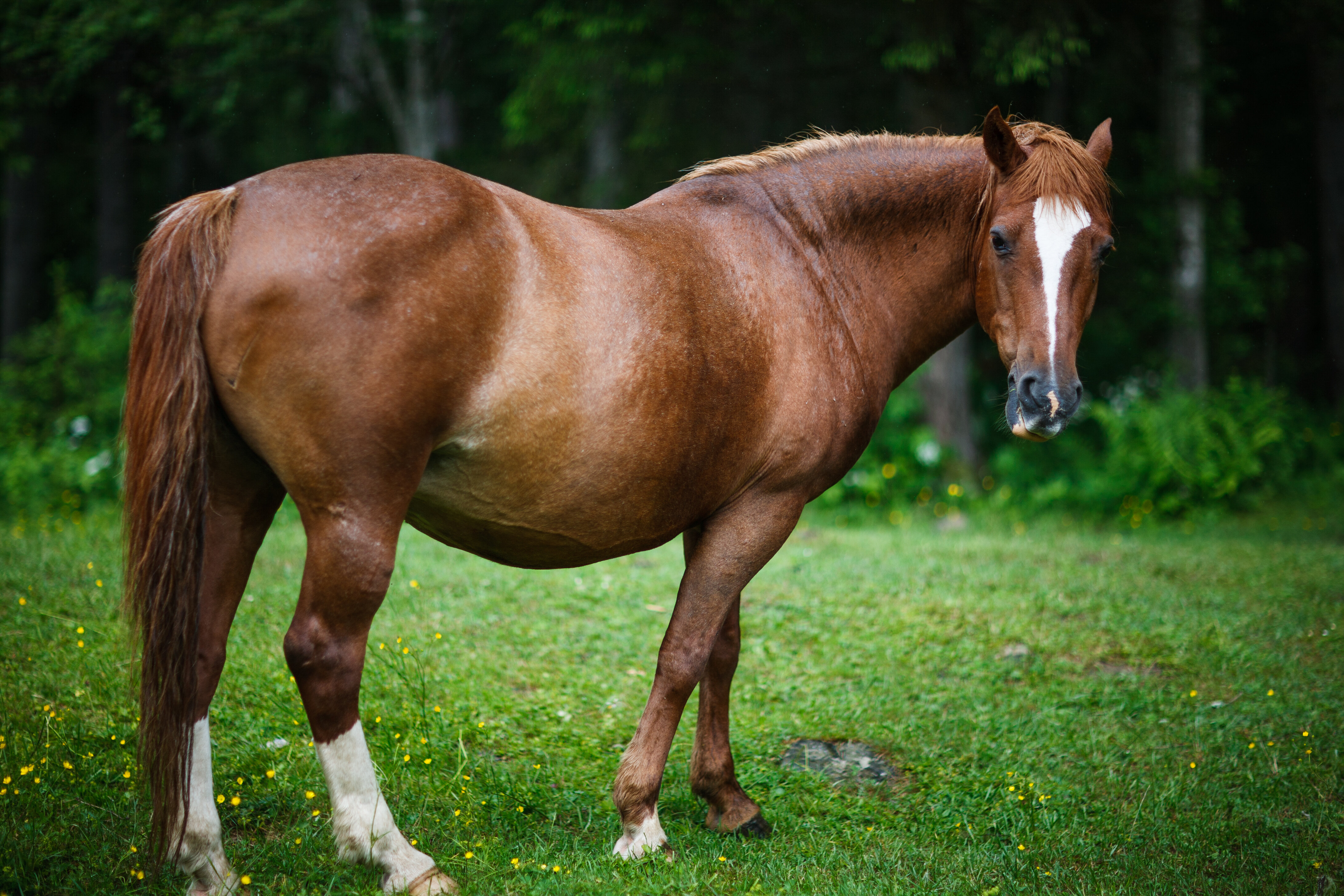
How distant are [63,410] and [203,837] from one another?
369 inches

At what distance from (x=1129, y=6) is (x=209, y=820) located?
1066cm

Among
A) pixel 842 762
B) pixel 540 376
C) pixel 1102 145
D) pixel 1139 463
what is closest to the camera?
pixel 540 376

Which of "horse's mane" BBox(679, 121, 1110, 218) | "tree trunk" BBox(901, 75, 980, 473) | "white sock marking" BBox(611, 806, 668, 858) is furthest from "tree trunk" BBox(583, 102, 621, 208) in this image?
"white sock marking" BBox(611, 806, 668, 858)

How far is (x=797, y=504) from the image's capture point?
3303mm

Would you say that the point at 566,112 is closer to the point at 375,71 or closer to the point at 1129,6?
the point at 375,71

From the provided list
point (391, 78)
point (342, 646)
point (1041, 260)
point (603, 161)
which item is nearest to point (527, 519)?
point (342, 646)

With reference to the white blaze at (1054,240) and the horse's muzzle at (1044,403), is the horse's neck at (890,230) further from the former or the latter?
the horse's muzzle at (1044,403)

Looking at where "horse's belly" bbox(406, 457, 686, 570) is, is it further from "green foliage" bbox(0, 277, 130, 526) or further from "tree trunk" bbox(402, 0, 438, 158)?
"tree trunk" bbox(402, 0, 438, 158)

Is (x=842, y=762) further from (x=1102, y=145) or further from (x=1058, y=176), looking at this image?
(x=1102, y=145)

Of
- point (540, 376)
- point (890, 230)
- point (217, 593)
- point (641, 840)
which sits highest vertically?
point (890, 230)

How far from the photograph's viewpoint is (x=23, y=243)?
15.6 metres

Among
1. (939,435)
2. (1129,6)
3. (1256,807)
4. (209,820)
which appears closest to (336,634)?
(209,820)

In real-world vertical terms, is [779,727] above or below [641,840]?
below

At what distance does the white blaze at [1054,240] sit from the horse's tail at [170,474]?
248 cm
